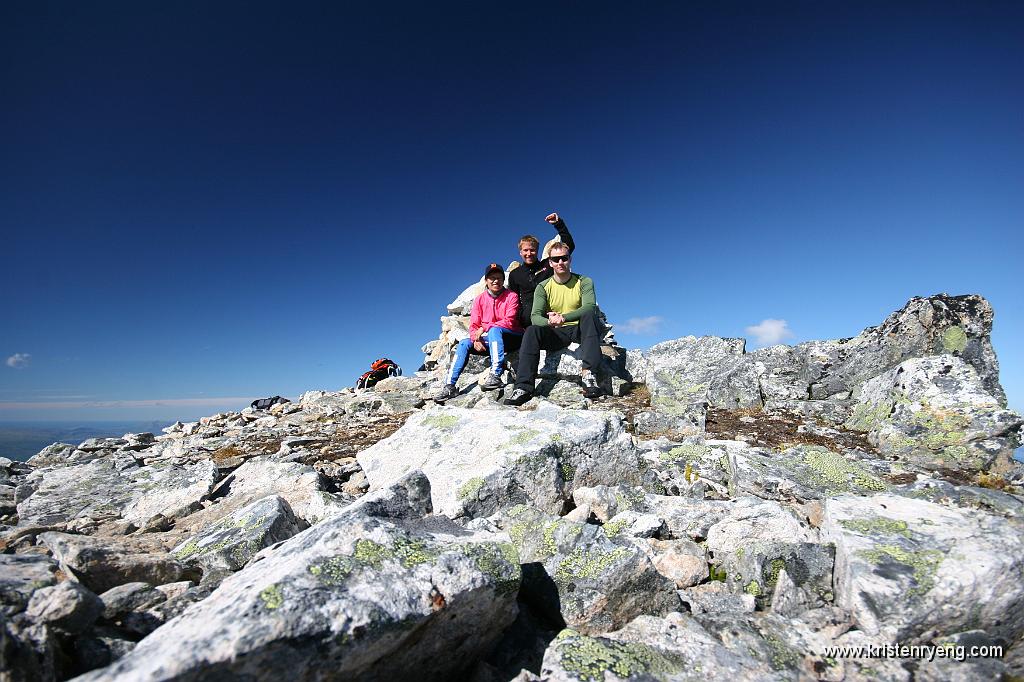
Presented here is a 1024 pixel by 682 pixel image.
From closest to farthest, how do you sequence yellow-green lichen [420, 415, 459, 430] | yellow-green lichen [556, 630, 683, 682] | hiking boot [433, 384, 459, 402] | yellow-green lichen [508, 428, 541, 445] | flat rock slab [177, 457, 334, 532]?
yellow-green lichen [556, 630, 683, 682], flat rock slab [177, 457, 334, 532], yellow-green lichen [508, 428, 541, 445], yellow-green lichen [420, 415, 459, 430], hiking boot [433, 384, 459, 402]

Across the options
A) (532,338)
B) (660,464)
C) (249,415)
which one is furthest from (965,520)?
(249,415)

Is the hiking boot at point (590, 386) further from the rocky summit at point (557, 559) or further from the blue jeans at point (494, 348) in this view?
the rocky summit at point (557, 559)

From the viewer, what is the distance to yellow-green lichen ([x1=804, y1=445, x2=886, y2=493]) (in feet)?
21.2

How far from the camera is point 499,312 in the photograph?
571 inches

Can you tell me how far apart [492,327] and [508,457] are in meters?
8.18

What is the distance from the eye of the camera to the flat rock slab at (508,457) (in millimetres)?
6062

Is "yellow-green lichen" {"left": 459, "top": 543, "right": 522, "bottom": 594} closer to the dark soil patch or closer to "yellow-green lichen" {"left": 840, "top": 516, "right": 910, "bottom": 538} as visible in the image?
"yellow-green lichen" {"left": 840, "top": 516, "right": 910, "bottom": 538}

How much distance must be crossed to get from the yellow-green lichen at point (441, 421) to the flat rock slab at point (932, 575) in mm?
5993

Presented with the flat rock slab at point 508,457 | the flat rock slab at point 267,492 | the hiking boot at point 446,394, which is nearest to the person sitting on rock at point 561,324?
the hiking boot at point 446,394

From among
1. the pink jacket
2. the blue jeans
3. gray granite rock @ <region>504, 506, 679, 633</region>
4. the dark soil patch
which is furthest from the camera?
the pink jacket

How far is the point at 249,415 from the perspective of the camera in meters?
20.0

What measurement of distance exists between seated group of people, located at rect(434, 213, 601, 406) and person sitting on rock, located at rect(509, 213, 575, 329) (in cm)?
4

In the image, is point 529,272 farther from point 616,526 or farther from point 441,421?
point 616,526

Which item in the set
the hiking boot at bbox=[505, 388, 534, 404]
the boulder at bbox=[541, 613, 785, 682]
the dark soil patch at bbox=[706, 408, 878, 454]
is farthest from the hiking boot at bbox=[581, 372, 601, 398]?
the boulder at bbox=[541, 613, 785, 682]
